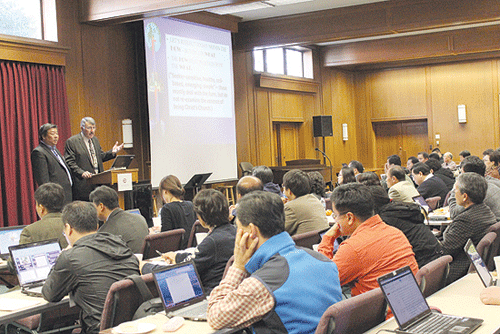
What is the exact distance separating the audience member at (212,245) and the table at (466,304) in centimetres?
124

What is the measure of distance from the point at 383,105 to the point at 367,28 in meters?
7.07

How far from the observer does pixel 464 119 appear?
55.3 ft

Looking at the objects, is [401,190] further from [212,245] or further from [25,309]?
[25,309]

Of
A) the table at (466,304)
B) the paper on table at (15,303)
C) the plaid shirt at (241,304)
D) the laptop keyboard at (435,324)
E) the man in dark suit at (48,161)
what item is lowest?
the paper on table at (15,303)

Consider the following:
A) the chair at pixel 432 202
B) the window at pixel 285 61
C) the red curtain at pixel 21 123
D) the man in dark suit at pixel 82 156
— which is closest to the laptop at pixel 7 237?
the man in dark suit at pixel 82 156

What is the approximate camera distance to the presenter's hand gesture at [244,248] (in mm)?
2338

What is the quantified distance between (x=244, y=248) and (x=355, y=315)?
523 mm

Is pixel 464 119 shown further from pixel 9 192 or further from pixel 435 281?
pixel 435 281

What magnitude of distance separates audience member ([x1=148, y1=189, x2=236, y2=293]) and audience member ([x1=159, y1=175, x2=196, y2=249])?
1.52m

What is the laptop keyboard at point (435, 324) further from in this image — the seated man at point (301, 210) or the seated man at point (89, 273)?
the seated man at point (301, 210)

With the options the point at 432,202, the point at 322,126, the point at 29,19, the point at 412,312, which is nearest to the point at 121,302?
the point at 412,312

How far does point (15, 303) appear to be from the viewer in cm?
321

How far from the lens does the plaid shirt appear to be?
2162 millimetres

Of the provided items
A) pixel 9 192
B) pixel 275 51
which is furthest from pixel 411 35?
pixel 9 192
